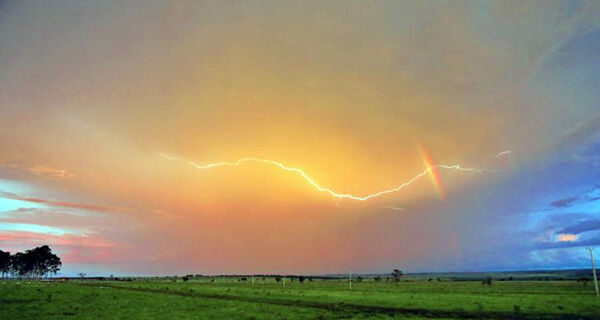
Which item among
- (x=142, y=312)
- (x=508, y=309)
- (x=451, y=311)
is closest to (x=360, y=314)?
(x=451, y=311)

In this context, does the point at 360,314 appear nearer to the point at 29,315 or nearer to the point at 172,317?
the point at 172,317

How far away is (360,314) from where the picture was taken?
4062 cm

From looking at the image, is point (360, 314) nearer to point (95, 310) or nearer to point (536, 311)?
Answer: point (536, 311)

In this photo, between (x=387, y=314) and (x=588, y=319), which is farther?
(x=387, y=314)

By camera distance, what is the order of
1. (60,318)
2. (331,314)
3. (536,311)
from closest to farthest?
(60,318), (331,314), (536,311)

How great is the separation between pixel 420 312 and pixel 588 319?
1490cm

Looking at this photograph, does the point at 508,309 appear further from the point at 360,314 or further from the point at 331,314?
the point at 331,314

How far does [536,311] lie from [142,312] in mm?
42198

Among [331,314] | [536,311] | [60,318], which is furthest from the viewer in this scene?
[536,311]

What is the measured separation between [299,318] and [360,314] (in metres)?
7.42

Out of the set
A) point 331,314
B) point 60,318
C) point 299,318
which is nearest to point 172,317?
point 60,318

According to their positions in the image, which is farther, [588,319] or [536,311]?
[536,311]

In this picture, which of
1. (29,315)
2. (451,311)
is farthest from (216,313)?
(451,311)

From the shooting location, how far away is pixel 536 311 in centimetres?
4319
